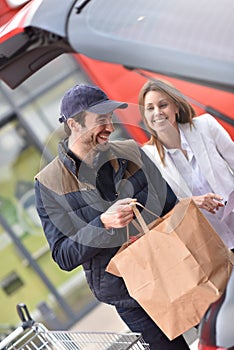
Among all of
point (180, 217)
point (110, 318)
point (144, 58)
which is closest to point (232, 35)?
point (144, 58)

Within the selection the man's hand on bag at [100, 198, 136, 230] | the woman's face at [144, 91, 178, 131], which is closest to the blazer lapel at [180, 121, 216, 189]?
the woman's face at [144, 91, 178, 131]

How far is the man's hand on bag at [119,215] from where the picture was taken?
2.70 metres

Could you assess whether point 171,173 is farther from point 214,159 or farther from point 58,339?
point 58,339

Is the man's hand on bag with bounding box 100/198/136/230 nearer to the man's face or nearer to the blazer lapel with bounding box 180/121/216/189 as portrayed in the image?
the man's face

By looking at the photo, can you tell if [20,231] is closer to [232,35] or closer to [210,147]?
[210,147]

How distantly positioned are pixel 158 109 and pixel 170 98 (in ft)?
0.23

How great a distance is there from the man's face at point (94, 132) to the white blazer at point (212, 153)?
39 centimetres

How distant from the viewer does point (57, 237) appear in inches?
114

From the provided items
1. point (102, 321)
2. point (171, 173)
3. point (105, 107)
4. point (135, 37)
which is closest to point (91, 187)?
point (105, 107)

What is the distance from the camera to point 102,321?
669 cm

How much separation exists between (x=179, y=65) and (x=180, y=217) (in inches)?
26.3

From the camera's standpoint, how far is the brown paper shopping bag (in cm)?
273

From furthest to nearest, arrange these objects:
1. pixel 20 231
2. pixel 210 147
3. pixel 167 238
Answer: pixel 20 231 → pixel 210 147 → pixel 167 238

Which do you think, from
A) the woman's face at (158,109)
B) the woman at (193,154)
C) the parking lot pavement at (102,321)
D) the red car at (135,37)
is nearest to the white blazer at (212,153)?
the woman at (193,154)
